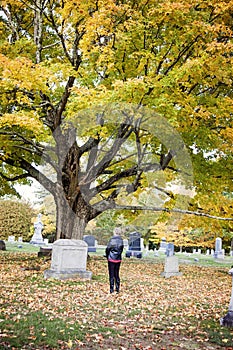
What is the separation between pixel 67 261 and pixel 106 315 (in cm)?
423

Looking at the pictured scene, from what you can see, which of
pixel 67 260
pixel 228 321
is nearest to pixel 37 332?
pixel 228 321

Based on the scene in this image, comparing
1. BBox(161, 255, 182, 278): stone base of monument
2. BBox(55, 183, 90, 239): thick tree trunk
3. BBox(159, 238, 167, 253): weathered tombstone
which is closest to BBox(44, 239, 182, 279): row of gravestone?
BBox(55, 183, 90, 239): thick tree trunk

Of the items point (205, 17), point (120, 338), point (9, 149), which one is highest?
point (205, 17)

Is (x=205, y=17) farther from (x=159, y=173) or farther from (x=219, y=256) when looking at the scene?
(x=219, y=256)

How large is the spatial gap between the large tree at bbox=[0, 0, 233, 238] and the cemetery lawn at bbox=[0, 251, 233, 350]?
3822mm

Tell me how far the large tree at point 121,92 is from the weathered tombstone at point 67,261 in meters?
2.42

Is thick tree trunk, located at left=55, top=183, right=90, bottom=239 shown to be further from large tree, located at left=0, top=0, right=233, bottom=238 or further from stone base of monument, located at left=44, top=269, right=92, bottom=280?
stone base of monument, located at left=44, top=269, right=92, bottom=280

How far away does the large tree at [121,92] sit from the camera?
388 inches

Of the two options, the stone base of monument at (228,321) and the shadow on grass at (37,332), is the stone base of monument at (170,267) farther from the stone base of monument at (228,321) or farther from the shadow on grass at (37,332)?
the shadow on grass at (37,332)

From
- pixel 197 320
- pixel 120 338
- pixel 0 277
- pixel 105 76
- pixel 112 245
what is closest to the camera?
pixel 120 338

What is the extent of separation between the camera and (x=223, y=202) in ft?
45.8

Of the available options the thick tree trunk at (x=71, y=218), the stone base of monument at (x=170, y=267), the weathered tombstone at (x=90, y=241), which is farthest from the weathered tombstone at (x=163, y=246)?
the thick tree trunk at (x=71, y=218)

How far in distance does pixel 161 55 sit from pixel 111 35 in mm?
1563

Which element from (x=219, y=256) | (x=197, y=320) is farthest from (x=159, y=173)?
(x=219, y=256)
